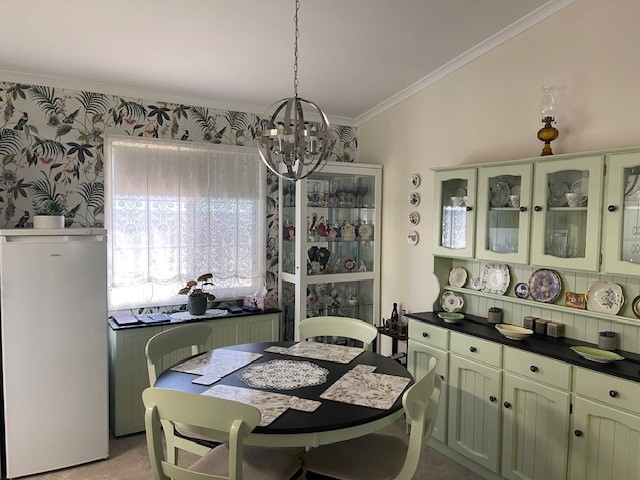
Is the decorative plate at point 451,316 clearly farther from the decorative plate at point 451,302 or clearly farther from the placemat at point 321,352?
the placemat at point 321,352

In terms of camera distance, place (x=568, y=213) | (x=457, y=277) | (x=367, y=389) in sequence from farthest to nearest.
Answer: (x=457, y=277), (x=568, y=213), (x=367, y=389)

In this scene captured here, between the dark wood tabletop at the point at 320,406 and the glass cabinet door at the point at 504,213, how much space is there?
3.47 ft

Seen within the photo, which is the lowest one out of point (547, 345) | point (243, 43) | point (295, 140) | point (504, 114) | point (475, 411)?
point (475, 411)

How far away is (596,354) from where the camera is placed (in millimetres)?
2398

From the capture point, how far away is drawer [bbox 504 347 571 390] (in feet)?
7.86

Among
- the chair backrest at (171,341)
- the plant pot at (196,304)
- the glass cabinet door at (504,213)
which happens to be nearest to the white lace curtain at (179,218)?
the plant pot at (196,304)

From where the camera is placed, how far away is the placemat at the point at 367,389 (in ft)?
6.37

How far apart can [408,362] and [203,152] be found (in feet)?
7.44

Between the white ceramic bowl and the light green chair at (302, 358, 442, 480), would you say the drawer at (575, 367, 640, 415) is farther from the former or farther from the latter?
the light green chair at (302, 358, 442, 480)

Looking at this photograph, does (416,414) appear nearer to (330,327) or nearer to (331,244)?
(330,327)

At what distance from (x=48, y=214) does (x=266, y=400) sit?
2134 millimetres

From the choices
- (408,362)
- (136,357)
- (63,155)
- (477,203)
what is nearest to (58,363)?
(136,357)

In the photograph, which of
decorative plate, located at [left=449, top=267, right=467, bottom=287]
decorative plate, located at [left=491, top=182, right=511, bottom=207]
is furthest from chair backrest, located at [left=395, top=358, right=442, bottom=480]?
decorative plate, located at [left=449, top=267, right=467, bottom=287]

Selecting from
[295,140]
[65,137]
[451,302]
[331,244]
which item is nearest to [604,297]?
[451,302]
